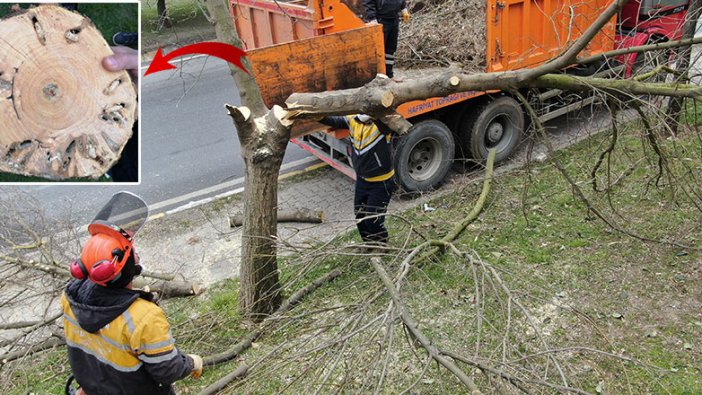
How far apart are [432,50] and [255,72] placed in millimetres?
3104

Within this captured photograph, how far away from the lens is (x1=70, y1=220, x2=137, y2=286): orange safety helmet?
8.95 feet

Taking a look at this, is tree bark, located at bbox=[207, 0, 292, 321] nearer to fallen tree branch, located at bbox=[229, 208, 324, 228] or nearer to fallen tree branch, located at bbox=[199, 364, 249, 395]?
fallen tree branch, located at bbox=[199, 364, 249, 395]

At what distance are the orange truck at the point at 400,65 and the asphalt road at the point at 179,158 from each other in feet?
3.76

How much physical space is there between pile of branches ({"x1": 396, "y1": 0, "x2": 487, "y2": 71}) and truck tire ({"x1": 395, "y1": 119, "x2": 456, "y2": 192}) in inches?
33.9

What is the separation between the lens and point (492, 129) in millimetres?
7203

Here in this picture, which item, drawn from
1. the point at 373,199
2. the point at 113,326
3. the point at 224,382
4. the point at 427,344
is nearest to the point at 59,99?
the point at 113,326

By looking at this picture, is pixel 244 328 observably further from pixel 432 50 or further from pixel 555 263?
pixel 432 50

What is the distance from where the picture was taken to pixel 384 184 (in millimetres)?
5336

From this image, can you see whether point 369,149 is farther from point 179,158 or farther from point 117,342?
point 179,158

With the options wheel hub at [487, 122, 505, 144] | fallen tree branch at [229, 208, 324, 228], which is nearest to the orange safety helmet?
fallen tree branch at [229, 208, 324, 228]

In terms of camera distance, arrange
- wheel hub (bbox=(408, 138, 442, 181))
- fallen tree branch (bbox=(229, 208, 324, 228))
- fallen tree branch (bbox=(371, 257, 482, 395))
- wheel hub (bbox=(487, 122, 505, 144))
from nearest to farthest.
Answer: fallen tree branch (bbox=(371, 257, 482, 395)) < fallen tree branch (bbox=(229, 208, 324, 228)) < wheel hub (bbox=(408, 138, 442, 181)) < wheel hub (bbox=(487, 122, 505, 144))

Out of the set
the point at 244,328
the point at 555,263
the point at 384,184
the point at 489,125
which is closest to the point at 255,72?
the point at 384,184

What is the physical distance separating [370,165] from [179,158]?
4.20 metres

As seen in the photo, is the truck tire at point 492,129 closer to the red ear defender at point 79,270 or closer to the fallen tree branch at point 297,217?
the fallen tree branch at point 297,217
